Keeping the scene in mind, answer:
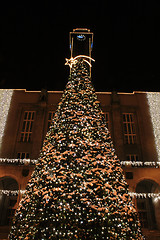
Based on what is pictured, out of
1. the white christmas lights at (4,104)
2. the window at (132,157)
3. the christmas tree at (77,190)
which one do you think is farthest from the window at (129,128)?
the christmas tree at (77,190)

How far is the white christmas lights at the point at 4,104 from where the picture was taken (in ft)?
65.1

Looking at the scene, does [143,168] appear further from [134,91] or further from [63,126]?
[63,126]

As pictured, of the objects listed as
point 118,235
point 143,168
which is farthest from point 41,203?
point 143,168

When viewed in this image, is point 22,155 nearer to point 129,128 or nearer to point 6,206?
point 6,206

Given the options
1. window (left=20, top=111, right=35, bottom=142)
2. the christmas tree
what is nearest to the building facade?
window (left=20, top=111, right=35, bottom=142)

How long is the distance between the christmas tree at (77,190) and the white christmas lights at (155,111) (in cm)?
1599

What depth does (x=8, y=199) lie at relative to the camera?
1762 cm

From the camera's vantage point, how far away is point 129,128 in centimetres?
2066

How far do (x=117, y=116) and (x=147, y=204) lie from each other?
9.64m

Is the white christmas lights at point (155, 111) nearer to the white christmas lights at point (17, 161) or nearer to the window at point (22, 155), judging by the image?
the white christmas lights at point (17, 161)

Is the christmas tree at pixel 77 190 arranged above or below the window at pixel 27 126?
below

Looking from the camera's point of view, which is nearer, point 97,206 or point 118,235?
point 118,235

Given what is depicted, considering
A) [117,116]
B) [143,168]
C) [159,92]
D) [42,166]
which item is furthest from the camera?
[159,92]

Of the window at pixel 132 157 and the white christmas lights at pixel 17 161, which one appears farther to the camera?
the window at pixel 132 157
